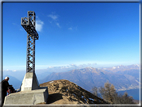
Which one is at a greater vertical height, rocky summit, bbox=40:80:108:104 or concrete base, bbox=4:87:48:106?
concrete base, bbox=4:87:48:106

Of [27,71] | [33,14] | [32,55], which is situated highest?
[33,14]

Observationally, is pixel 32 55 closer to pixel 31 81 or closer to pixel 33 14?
pixel 31 81

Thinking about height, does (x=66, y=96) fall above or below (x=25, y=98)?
below

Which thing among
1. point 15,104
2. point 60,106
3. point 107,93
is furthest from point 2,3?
point 107,93

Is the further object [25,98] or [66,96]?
[66,96]

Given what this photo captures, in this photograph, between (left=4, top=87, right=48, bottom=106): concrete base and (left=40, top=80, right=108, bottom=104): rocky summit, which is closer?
(left=4, top=87, right=48, bottom=106): concrete base

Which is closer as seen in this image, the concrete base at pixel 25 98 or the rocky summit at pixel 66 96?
the concrete base at pixel 25 98

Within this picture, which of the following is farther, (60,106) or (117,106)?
(117,106)

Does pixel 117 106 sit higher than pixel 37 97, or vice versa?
pixel 37 97

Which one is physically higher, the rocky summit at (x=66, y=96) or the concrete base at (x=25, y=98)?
the concrete base at (x=25, y=98)

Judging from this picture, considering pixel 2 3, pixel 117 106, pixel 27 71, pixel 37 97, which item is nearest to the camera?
pixel 2 3

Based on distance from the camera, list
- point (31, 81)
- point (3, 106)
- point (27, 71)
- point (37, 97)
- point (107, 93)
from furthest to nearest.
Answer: point (107, 93), point (27, 71), point (31, 81), point (37, 97), point (3, 106)
